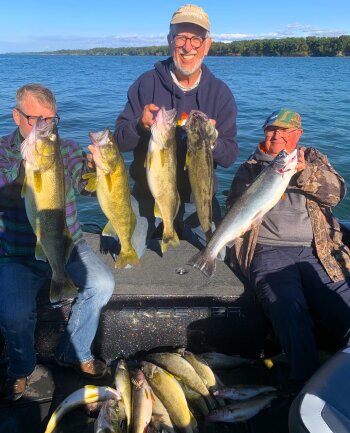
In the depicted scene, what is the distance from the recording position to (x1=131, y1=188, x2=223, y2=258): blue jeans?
4.45 m

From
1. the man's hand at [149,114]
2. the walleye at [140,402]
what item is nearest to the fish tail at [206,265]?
the walleye at [140,402]

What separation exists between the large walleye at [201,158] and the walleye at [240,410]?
1643 millimetres

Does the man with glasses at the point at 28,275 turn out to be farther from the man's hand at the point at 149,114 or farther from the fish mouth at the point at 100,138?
the man's hand at the point at 149,114

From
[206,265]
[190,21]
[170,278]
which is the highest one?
[190,21]

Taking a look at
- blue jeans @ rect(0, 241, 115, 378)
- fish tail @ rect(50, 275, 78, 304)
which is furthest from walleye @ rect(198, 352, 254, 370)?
fish tail @ rect(50, 275, 78, 304)

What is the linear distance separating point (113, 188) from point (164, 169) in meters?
0.53

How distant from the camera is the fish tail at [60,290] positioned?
3287 millimetres

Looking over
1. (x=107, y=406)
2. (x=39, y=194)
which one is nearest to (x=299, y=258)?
(x=107, y=406)

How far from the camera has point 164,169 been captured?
372 cm

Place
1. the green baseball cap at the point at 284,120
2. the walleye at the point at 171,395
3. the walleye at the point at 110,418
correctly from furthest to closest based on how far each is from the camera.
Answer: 1. the green baseball cap at the point at 284,120
2. the walleye at the point at 171,395
3. the walleye at the point at 110,418

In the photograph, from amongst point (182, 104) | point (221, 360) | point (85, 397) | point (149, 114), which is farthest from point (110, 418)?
point (182, 104)

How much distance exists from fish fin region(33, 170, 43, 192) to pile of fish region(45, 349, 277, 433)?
1606 mm

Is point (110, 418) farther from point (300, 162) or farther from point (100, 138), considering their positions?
point (300, 162)

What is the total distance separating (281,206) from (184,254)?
114 cm
